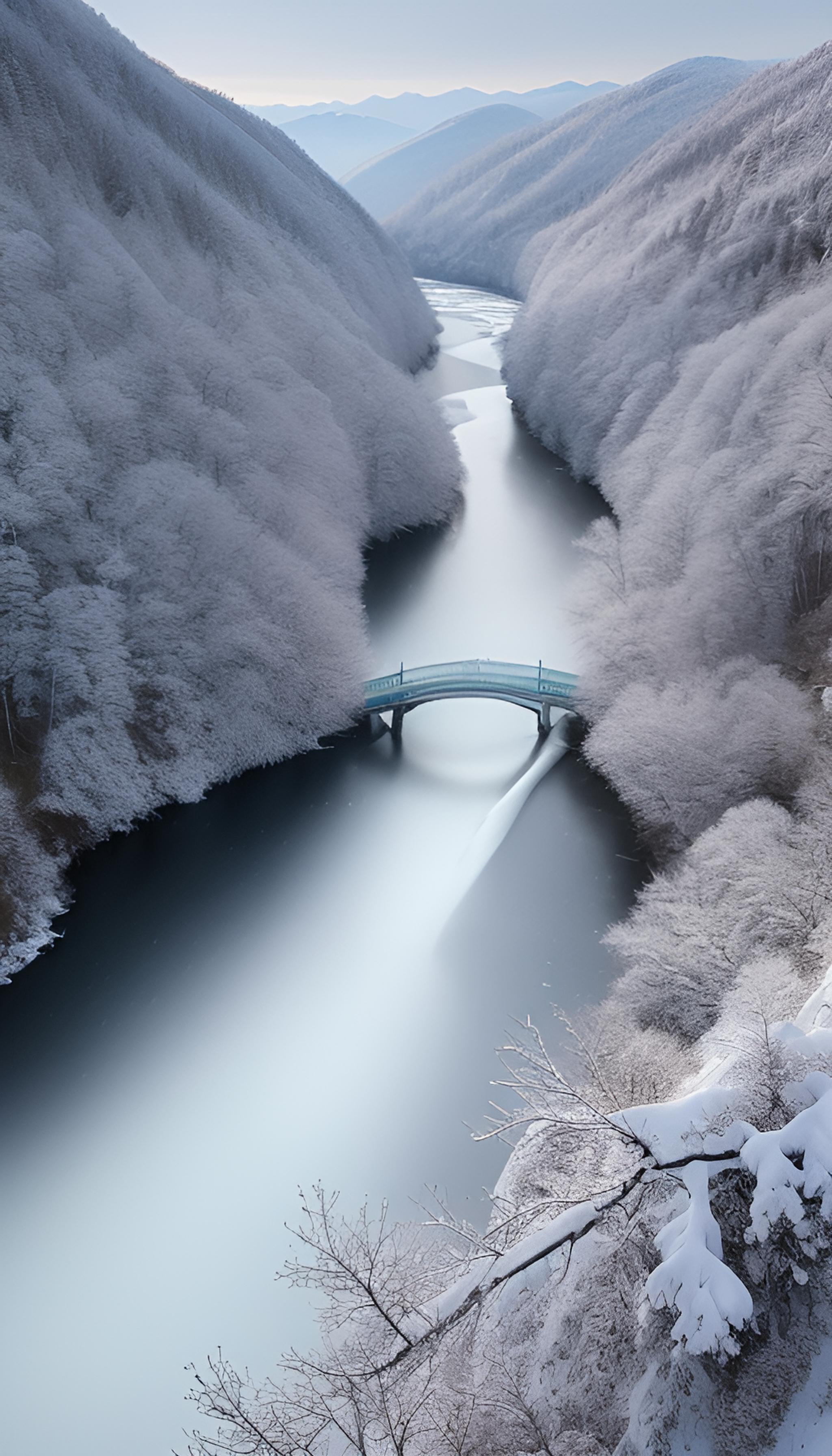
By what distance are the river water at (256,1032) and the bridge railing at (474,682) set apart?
188 centimetres

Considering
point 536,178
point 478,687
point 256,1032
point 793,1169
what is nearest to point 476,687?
point 478,687

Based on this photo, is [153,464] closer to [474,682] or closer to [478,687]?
[474,682]

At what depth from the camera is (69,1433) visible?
48.6 feet

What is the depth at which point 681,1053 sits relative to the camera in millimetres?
17797

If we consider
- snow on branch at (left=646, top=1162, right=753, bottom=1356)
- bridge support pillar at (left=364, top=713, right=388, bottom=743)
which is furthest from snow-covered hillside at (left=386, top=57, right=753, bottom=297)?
snow on branch at (left=646, top=1162, right=753, bottom=1356)

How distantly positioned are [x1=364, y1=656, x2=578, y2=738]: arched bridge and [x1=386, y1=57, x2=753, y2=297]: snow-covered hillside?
101 m

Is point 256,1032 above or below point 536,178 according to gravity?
below

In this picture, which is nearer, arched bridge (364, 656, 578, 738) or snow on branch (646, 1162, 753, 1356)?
snow on branch (646, 1162, 753, 1356)

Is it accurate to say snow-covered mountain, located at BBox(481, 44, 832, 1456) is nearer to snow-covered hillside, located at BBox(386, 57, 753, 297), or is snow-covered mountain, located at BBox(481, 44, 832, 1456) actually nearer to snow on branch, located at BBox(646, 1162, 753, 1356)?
snow on branch, located at BBox(646, 1162, 753, 1356)

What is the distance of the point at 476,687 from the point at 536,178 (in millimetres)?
143387

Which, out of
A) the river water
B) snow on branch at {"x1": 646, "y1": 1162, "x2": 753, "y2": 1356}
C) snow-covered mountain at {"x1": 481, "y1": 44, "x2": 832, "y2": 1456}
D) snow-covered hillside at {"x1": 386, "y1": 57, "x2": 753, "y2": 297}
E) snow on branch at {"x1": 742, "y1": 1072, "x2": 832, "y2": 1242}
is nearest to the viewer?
snow on branch at {"x1": 646, "y1": 1162, "x2": 753, "y2": 1356}

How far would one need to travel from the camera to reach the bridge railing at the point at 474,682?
3228 cm

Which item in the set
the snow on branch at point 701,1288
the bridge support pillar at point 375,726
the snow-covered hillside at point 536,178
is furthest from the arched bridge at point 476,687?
the snow-covered hillside at point 536,178

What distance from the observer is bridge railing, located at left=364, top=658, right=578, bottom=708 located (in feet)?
106
